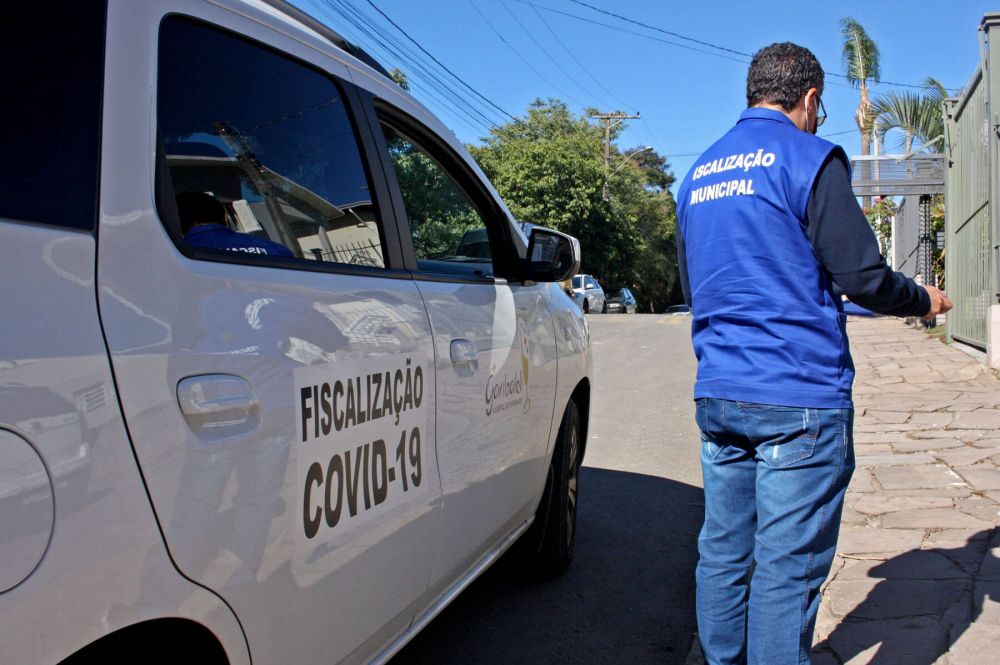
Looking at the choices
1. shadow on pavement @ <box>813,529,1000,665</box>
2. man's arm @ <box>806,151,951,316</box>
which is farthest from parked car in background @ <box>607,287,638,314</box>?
man's arm @ <box>806,151,951,316</box>

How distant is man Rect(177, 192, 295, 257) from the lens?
1777 mm

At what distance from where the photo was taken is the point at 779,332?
228 centimetres

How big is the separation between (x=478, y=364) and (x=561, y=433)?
4.05 ft

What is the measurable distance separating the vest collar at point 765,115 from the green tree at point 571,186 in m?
30.2

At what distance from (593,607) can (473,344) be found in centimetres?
158

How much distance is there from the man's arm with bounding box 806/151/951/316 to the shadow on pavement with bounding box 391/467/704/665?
1.68 meters

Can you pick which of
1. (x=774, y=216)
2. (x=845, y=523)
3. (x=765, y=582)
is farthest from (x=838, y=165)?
(x=845, y=523)

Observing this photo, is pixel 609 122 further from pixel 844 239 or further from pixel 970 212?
pixel 844 239

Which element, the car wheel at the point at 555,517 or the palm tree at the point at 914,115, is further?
the palm tree at the point at 914,115

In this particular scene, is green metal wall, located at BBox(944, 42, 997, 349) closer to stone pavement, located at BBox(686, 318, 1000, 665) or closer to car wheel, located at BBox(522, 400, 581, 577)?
stone pavement, located at BBox(686, 318, 1000, 665)

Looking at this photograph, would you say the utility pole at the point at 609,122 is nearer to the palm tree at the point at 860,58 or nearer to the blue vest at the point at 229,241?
the palm tree at the point at 860,58

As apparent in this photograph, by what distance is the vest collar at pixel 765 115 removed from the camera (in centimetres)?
240

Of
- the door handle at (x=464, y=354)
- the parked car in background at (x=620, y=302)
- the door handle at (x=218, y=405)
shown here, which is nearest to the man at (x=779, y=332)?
the door handle at (x=464, y=354)

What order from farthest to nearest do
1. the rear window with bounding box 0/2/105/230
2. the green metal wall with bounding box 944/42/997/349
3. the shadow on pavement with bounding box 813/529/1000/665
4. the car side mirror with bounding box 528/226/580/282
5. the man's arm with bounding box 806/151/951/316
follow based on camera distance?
the green metal wall with bounding box 944/42/997/349, the car side mirror with bounding box 528/226/580/282, the shadow on pavement with bounding box 813/529/1000/665, the man's arm with bounding box 806/151/951/316, the rear window with bounding box 0/2/105/230
